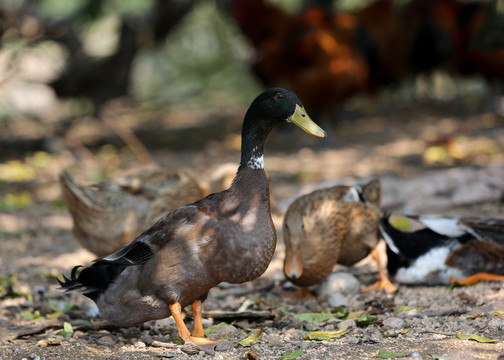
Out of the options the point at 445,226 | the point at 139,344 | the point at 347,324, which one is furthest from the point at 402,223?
the point at 139,344

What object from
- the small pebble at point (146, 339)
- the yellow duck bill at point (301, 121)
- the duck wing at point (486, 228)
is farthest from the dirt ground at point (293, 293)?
the yellow duck bill at point (301, 121)

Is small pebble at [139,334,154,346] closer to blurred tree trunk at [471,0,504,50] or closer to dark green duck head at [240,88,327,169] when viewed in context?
dark green duck head at [240,88,327,169]

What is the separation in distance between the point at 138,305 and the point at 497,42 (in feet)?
14.7

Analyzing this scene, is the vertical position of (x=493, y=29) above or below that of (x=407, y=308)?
above

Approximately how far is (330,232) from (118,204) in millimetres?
1561

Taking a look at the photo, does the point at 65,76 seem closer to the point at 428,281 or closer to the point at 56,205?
the point at 56,205

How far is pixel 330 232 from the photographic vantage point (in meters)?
4.48

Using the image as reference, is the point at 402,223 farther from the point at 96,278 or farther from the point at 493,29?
the point at 96,278

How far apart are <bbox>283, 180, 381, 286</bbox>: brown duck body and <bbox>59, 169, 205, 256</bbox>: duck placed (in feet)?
3.30

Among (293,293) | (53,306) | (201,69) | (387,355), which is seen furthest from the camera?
(201,69)

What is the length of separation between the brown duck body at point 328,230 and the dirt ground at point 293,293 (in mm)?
251

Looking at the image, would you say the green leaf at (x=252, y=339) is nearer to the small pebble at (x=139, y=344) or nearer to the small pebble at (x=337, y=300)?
the small pebble at (x=139, y=344)

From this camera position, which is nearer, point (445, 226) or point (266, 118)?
point (266, 118)

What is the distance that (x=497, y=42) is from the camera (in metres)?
6.28
